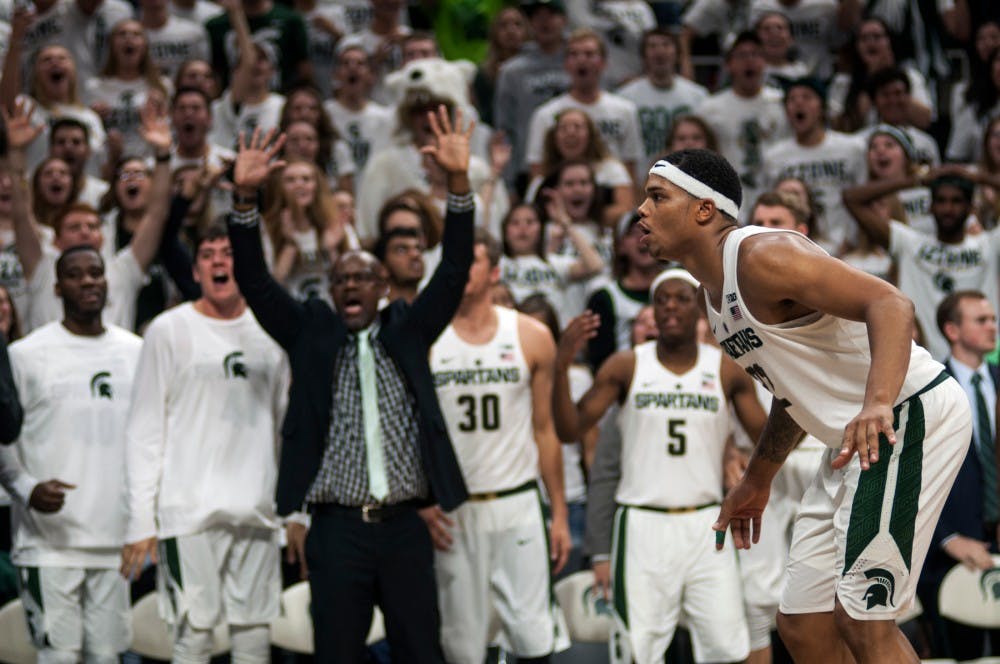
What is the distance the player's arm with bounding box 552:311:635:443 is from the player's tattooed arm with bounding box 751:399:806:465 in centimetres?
184

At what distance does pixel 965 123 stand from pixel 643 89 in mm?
2825

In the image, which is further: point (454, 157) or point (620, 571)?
point (620, 571)

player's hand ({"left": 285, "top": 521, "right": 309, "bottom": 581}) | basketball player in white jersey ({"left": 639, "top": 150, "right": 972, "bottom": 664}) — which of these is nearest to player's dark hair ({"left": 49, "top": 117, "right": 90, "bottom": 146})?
player's hand ({"left": 285, "top": 521, "right": 309, "bottom": 581})

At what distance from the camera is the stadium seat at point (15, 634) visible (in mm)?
7164

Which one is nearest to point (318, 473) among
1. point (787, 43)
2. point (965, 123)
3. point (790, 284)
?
point (790, 284)

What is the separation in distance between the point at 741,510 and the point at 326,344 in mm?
2237

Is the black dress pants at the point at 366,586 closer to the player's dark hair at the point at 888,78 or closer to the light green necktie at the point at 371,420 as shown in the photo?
the light green necktie at the point at 371,420

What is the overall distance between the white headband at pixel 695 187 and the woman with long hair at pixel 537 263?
14.3 ft

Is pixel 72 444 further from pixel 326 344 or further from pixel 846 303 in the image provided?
pixel 846 303

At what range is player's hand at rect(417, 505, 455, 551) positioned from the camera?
22.7 feet

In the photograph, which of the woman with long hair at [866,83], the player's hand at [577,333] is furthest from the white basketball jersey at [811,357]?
the woman with long hair at [866,83]

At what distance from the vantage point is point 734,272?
15.2ft

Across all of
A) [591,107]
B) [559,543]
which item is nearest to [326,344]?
[559,543]

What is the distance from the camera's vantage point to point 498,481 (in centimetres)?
713
